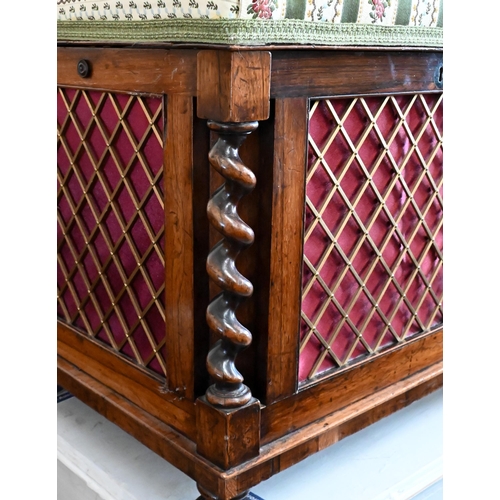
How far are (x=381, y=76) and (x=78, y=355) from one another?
2.57 ft

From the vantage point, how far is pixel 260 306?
1077 millimetres

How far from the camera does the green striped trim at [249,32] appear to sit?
906 mm

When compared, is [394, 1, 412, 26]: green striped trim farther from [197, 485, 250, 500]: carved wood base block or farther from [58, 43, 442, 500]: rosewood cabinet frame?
[197, 485, 250, 500]: carved wood base block

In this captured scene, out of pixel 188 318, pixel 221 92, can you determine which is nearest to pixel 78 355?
pixel 188 318

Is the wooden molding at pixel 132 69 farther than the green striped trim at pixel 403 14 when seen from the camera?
No

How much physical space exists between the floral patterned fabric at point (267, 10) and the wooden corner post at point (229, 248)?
0.18 ft

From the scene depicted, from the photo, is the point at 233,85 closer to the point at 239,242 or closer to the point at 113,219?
the point at 239,242

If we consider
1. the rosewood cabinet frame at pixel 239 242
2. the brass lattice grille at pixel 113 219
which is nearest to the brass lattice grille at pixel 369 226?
the rosewood cabinet frame at pixel 239 242

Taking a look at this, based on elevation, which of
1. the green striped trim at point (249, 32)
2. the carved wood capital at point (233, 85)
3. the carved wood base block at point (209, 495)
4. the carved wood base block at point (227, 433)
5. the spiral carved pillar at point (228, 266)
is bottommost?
the carved wood base block at point (209, 495)

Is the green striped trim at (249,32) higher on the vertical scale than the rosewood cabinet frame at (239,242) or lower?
higher

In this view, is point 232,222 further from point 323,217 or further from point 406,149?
point 406,149

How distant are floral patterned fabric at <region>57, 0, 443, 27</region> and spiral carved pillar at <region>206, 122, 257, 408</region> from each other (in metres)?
0.15

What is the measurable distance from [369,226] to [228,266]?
0.32 meters

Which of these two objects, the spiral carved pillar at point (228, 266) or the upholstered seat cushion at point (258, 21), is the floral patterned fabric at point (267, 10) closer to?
the upholstered seat cushion at point (258, 21)
